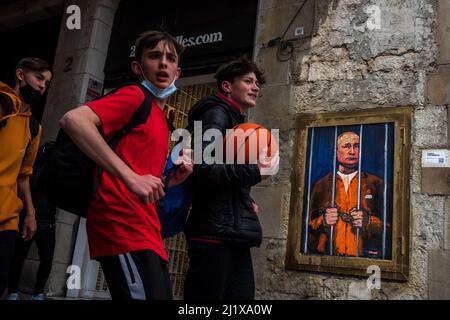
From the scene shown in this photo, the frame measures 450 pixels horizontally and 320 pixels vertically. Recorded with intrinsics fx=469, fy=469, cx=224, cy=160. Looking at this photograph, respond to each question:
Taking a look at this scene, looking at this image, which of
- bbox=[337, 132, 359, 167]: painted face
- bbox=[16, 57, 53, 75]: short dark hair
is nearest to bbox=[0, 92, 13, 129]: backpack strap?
bbox=[16, 57, 53, 75]: short dark hair

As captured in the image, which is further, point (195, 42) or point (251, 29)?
point (195, 42)

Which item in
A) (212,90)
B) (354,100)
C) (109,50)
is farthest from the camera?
(212,90)

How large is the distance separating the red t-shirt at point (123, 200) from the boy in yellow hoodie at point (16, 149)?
1.10 metres

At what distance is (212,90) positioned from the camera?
807 cm

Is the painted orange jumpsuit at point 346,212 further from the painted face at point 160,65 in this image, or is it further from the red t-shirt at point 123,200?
the red t-shirt at point 123,200

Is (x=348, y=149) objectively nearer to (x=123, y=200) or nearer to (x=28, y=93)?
(x=28, y=93)

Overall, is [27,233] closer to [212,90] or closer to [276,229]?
[276,229]

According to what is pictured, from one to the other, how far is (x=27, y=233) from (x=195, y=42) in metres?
3.74

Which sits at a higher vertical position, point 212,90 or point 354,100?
point 212,90

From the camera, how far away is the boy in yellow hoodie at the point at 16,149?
108 inches

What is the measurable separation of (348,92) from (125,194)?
3.26 meters

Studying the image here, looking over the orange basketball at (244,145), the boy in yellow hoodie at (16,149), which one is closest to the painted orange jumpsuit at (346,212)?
the orange basketball at (244,145)
